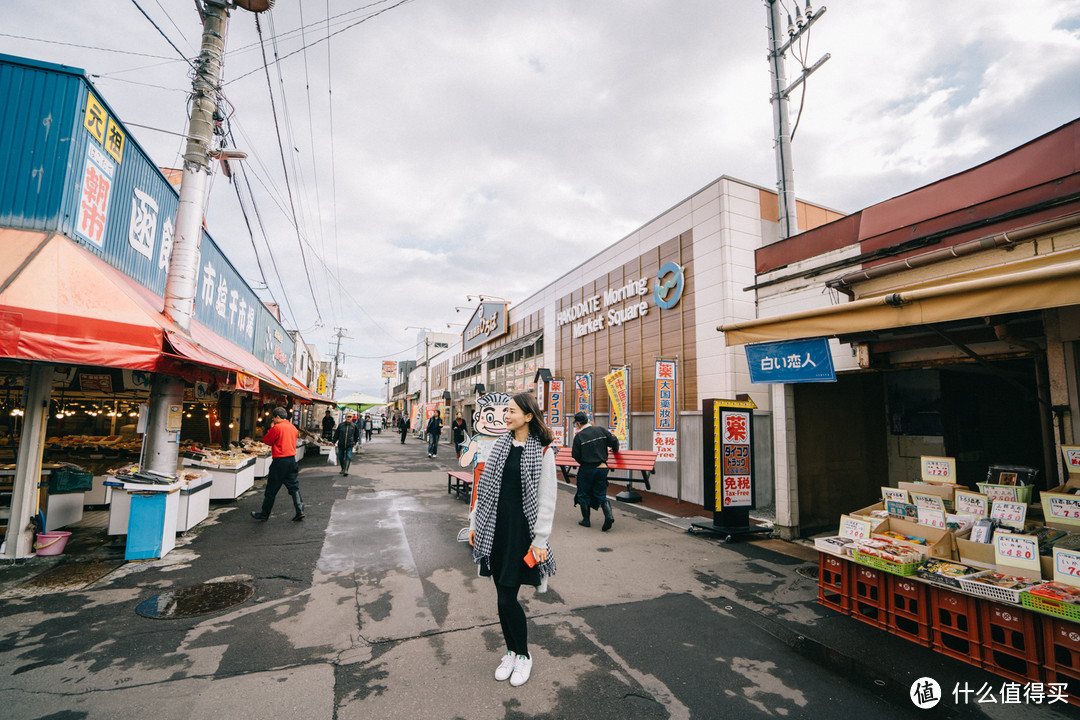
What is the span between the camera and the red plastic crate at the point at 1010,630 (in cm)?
321

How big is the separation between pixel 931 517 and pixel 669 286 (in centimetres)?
801

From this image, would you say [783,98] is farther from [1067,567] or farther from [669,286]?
[1067,567]

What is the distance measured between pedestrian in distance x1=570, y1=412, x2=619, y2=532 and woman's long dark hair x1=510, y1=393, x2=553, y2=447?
14.6ft

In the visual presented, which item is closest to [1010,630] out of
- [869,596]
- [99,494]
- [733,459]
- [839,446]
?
[869,596]

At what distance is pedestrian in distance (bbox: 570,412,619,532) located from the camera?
7.63m

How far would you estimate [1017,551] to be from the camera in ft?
11.7

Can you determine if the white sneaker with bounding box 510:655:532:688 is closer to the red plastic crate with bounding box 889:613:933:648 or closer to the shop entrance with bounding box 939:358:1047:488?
the red plastic crate with bounding box 889:613:933:648

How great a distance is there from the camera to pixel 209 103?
6438 mm

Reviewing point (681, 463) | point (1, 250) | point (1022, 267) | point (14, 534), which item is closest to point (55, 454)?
point (14, 534)

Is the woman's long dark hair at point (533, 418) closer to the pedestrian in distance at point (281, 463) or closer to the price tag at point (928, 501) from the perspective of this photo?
the price tag at point (928, 501)

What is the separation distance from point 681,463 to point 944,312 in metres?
7.56

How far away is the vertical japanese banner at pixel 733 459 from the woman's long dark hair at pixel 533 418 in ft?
16.2

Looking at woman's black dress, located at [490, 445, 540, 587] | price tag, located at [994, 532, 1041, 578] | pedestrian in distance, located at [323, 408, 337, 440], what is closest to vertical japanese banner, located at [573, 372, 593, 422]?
price tag, located at [994, 532, 1041, 578]

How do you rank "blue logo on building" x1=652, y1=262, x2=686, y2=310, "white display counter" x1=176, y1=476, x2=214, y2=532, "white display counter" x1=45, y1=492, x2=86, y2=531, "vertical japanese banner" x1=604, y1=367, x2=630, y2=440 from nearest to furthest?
1. "white display counter" x1=45, y1=492, x2=86, y2=531
2. "white display counter" x1=176, y1=476, x2=214, y2=532
3. "blue logo on building" x1=652, y1=262, x2=686, y2=310
4. "vertical japanese banner" x1=604, y1=367, x2=630, y2=440
